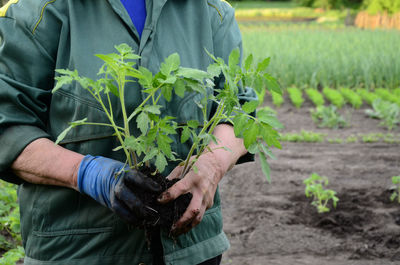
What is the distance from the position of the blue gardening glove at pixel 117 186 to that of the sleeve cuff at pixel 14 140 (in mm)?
171

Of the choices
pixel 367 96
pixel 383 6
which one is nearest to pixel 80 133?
pixel 367 96

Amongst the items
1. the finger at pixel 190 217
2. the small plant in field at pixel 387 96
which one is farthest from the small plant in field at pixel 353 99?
the finger at pixel 190 217

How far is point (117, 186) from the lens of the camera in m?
1.46

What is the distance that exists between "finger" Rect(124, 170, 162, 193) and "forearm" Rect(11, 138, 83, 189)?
0.18 meters

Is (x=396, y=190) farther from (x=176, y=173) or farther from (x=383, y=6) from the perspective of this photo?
(x=383, y=6)

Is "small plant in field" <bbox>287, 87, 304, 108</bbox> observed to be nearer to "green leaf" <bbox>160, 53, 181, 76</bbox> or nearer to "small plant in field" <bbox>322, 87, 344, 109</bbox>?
"small plant in field" <bbox>322, 87, 344, 109</bbox>

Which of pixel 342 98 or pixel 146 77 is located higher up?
pixel 146 77

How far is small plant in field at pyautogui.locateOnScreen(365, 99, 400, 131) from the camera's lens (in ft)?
22.8

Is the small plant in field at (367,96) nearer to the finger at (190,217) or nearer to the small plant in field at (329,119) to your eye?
the small plant in field at (329,119)

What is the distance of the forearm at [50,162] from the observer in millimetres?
1563

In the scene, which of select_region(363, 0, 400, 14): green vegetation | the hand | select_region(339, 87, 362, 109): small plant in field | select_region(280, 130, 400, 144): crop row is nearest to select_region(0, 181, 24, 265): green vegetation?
the hand

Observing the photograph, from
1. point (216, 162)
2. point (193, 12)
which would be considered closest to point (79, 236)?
point (216, 162)

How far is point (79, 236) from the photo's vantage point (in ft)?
5.35

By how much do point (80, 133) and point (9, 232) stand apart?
2226 mm
